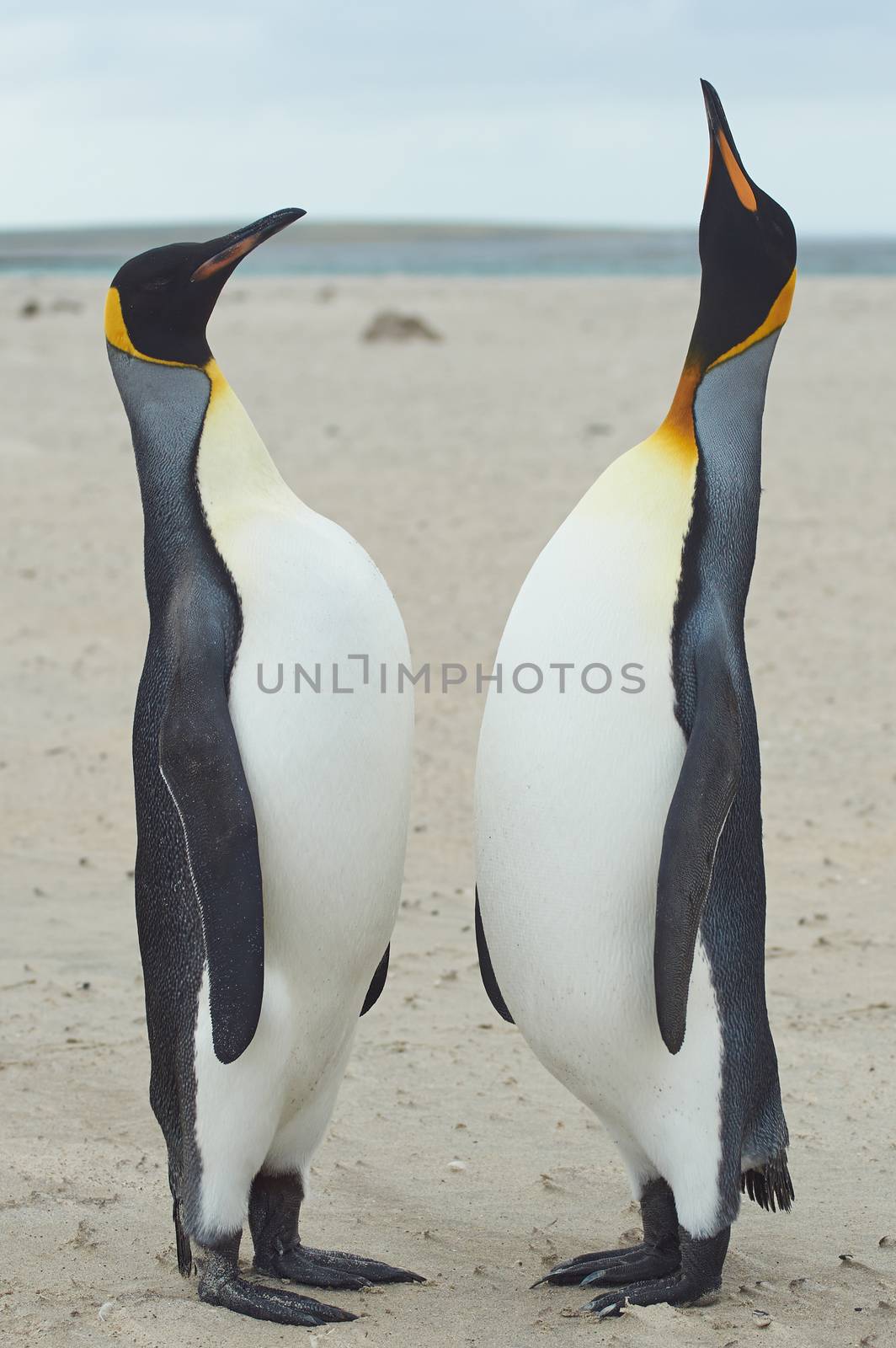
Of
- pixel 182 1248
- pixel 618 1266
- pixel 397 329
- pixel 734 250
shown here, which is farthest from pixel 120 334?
pixel 397 329

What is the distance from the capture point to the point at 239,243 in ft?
10.3

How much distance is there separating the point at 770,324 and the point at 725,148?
35cm

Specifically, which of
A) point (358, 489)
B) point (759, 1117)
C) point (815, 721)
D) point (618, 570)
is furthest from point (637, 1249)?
point (358, 489)

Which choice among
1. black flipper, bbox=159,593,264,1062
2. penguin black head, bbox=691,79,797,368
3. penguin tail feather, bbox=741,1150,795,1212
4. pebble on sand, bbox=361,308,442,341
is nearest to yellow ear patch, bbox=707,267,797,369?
penguin black head, bbox=691,79,797,368

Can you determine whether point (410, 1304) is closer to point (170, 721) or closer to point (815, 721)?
point (170, 721)

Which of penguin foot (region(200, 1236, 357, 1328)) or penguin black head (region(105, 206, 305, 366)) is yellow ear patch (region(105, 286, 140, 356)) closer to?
penguin black head (region(105, 206, 305, 366))

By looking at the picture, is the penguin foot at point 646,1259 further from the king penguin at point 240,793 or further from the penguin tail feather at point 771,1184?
the king penguin at point 240,793

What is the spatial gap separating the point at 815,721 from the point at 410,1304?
4.62 meters

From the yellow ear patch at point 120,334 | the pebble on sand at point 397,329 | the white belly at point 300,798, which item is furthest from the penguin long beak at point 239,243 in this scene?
the pebble on sand at point 397,329

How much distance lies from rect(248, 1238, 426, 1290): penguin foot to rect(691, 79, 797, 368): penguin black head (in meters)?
1.91

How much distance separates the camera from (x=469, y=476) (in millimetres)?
12977

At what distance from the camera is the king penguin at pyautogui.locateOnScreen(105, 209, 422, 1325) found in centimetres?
287

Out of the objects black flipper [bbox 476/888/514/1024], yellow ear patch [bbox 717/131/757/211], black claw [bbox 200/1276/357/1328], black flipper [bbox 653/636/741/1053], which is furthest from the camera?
black flipper [bbox 476/888/514/1024]

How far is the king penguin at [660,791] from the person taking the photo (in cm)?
296
